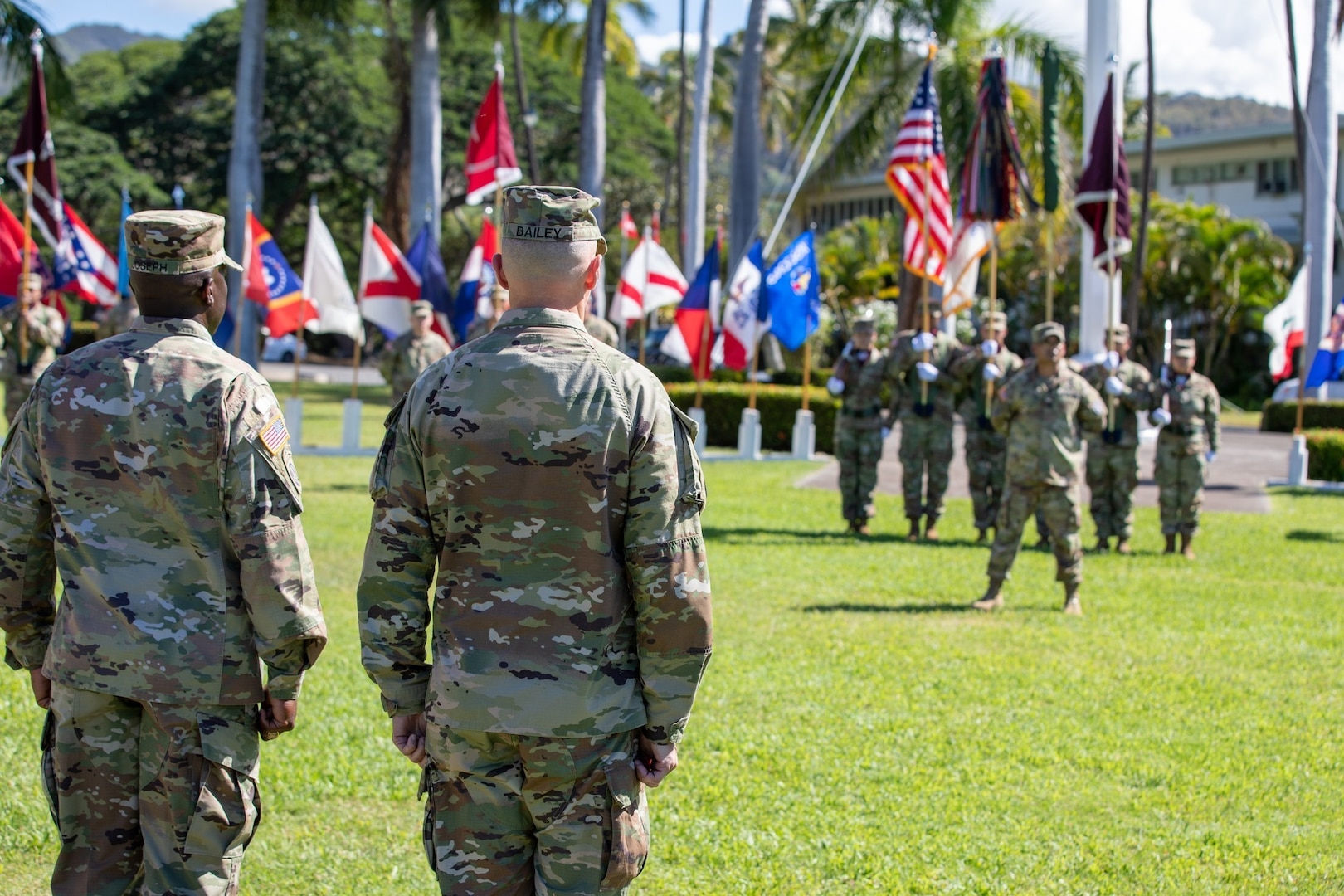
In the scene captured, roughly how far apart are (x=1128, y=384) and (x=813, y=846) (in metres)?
9.14

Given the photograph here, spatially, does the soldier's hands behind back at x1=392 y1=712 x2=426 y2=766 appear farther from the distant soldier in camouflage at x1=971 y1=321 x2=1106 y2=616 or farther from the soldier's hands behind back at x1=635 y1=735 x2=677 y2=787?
the distant soldier in camouflage at x1=971 y1=321 x2=1106 y2=616

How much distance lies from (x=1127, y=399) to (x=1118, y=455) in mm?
565

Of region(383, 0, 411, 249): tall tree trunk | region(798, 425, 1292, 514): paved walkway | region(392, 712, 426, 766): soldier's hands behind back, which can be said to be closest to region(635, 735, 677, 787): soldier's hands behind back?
region(392, 712, 426, 766): soldier's hands behind back

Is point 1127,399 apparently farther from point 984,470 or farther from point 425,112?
A: point 425,112

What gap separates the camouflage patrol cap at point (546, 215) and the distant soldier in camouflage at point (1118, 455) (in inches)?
415

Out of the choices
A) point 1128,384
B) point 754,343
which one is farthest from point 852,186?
point 1128,384

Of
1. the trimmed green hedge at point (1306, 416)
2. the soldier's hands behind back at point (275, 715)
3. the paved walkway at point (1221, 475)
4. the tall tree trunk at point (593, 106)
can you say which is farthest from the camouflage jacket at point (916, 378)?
the trimmed green hedge at point (1306, 416)

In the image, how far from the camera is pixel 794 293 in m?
17.9

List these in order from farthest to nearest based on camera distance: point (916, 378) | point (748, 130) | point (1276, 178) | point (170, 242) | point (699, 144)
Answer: point (1276, 178), point (699, 144), point (748, 130), point (916, 378), point (170, 242)

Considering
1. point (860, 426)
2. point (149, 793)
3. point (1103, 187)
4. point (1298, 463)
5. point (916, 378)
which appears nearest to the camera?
point (149, 793)

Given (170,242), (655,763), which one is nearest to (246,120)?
(170,242)

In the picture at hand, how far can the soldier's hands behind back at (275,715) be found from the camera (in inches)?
138

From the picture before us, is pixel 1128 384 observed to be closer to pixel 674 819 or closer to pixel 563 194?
pixel 674 819

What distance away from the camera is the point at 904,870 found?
195 inches
